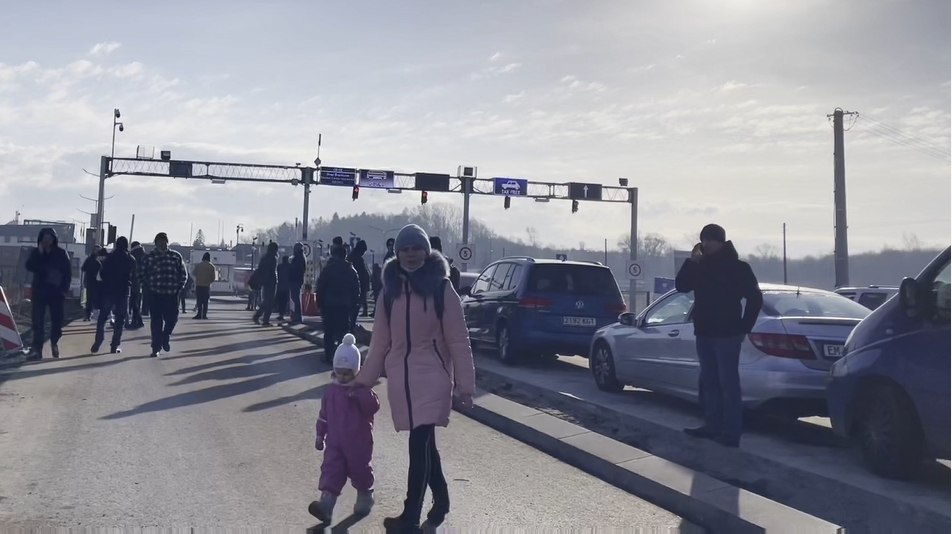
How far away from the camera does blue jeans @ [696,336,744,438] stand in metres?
7.52

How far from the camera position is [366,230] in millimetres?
96250

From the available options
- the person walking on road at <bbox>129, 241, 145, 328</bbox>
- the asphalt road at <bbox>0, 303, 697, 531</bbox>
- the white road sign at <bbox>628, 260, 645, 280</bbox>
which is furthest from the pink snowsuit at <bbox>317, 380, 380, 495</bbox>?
the white road sign at <bbox>628, 260, 645, 280</bbox>

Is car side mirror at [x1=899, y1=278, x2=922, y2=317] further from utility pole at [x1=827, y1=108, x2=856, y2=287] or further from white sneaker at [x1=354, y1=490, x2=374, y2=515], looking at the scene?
utility pole at [x1=827, y1=108, x2=856, y2=287]

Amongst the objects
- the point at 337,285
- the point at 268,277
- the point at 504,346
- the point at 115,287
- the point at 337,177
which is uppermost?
the point at 337,177

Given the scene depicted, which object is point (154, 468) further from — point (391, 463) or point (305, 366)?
point (305, 366)

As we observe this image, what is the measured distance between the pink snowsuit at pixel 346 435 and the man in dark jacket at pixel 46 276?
27.4 feet

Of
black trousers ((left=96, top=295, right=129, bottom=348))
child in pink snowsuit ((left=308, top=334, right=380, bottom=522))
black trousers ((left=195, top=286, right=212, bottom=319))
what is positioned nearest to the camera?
child in pink snowsuit ((left=308, top=334, right=380, bottom=522))

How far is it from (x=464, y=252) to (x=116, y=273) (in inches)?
943

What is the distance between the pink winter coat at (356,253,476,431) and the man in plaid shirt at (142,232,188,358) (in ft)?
29.9

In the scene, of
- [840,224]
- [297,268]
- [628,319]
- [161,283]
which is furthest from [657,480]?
[840,224]

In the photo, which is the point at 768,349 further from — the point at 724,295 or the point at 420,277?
the point at 420,277

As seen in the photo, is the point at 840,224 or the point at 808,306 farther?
the point at 840,224

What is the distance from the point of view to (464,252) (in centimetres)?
3722

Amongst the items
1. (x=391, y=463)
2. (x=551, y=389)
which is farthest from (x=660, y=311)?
(x=391, y=463)
